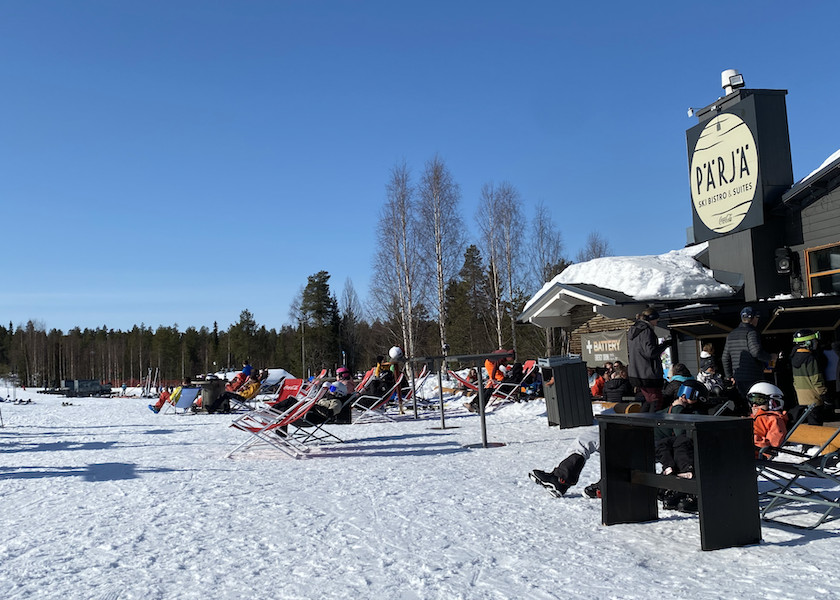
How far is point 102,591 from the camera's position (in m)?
2.91

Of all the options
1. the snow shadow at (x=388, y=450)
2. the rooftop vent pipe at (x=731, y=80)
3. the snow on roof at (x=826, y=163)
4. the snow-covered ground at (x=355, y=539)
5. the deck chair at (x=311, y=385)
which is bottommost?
the snow shadow at (x=388, y=450)

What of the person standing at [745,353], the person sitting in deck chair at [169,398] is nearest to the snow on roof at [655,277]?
the person standing at [745,353]

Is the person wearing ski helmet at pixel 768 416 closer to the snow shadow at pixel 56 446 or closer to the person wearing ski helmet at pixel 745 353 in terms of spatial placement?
the person wearing ski helmet at pixel 745 353

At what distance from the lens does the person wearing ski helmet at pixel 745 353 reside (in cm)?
637

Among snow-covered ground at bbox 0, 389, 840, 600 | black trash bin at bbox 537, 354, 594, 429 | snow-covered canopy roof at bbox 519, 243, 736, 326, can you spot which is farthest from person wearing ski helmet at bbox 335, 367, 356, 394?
snow-covered canopy roof at bbox 519, 243, 736, 326

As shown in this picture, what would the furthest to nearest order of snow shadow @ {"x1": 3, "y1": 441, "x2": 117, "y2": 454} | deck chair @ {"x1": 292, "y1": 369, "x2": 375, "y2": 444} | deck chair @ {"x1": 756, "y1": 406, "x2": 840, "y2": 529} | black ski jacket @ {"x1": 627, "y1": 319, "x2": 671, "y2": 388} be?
snow shadow @ {"x1": 3, "y1": 441, "x2": 117, "y2": 454}
deck chair @ {"x1": 292, "y1": 369, "x2": 375, "y2": 444}
black ski jacket @ {"x1": 627, "y1": 319, "x2": 671, "y2": 388}
deck chair @ {"x1": 756, "y1": 406, "x2": 840, "y2": 529}

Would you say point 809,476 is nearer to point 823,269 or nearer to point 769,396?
point 769,396

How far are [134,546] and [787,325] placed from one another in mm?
8886

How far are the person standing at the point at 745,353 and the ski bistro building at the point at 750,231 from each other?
2.90 metres

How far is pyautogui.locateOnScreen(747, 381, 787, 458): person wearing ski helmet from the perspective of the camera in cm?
504

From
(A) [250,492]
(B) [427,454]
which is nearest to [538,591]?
(A) [250,492]

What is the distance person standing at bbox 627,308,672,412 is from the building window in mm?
6049

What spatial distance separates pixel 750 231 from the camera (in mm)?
12141

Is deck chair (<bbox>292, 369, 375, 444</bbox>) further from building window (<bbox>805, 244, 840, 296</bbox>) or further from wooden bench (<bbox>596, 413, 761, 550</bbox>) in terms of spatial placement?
building window (<bbox>805, 244, 840, 296</bbox>)
